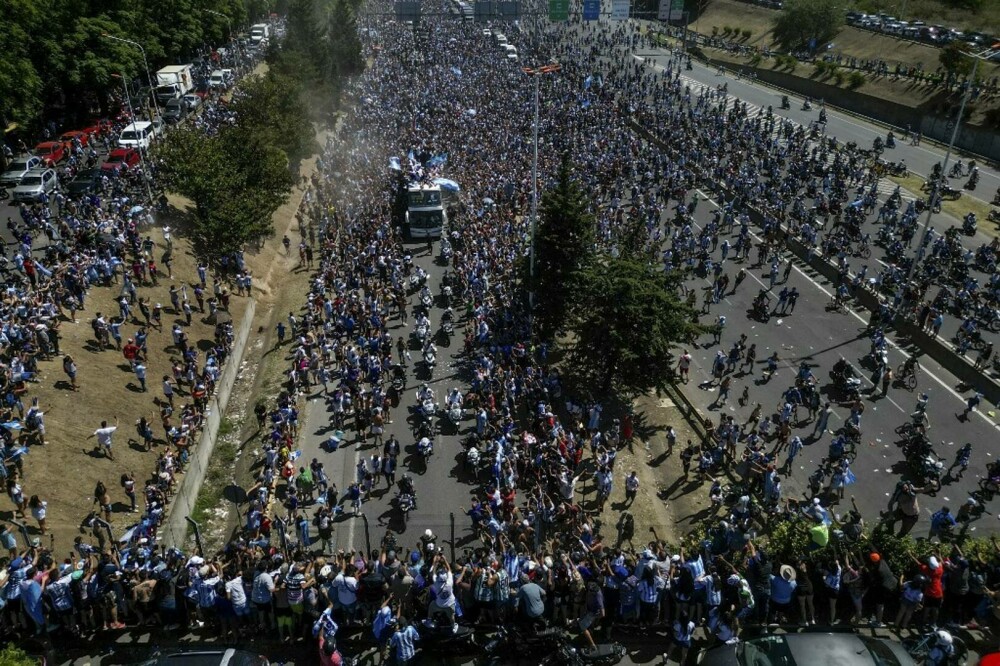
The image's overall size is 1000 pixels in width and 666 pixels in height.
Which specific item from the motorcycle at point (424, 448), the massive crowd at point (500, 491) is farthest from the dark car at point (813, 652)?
the motorcycle at point (424, 448)

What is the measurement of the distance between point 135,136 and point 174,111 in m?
9.59

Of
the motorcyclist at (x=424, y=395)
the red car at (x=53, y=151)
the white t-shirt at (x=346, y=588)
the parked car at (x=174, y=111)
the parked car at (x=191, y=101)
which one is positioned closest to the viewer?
the white t-shirt at (x=346, y=588)

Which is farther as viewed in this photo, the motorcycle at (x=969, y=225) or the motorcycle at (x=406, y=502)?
the motorcycle at (x=969, y=225)

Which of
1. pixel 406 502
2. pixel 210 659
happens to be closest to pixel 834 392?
pixel 406 502

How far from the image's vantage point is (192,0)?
62.9 m

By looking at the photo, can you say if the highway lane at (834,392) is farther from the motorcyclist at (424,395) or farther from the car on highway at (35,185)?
the car on highway at (35,185)

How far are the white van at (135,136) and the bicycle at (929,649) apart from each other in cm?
4304

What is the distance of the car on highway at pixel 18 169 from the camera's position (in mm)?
36812

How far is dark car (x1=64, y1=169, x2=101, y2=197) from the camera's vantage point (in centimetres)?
3572

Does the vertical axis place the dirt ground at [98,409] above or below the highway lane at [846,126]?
below

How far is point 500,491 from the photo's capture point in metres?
19.6

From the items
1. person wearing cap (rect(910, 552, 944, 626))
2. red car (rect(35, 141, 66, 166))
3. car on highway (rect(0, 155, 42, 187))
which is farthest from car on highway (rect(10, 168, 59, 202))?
person wearing cap (rect(910, 552, 944, 626))

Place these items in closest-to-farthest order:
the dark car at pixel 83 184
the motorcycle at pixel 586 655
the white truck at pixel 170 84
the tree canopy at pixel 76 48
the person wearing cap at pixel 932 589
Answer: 1. the motorcycle at pixel 586 655
2. the person wearing cap at pixel 932 589
3. the dark car at pixel 83 184
4. the tree canopy at pixel 76 48
5. the white truck at pixel 170 84

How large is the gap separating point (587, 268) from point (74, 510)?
61.3 feet
